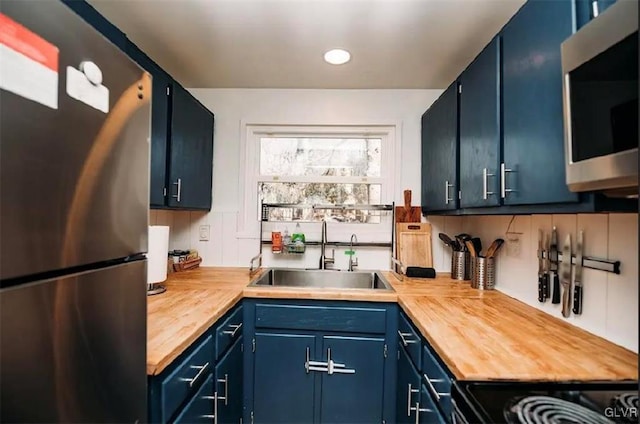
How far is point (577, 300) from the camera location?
134 centimetres

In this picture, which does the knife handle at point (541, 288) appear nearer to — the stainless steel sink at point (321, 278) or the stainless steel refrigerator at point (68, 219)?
the stainless steel sink at point (321, 278)

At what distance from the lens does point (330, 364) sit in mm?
1875

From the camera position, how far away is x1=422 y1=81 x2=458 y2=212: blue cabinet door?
74.0 inches

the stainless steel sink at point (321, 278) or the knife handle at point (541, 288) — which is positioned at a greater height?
the knife handle at point (541, 288)

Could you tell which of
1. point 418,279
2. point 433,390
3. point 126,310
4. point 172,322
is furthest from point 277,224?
point 126,310

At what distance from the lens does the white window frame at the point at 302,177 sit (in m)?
2.58

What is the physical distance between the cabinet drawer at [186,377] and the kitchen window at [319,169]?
132 centimetres

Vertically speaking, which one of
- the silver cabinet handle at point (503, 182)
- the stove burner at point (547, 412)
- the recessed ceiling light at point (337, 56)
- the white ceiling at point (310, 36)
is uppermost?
the white ceiling at point (310, 36)

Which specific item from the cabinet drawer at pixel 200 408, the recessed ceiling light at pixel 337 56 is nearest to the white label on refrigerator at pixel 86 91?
the cabinet drawer at pixel 200 408

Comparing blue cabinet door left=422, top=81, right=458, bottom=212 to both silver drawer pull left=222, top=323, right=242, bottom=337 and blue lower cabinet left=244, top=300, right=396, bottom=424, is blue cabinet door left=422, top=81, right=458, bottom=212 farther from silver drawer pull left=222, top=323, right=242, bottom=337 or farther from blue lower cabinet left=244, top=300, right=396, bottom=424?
silver drawer pull left=222, top=323, right=242, bottom=337

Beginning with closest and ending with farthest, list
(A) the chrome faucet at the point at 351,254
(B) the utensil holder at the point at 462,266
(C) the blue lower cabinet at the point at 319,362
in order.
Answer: (C) the blue lower cabinet at the point at 319,362 → (B) the utensil holder at the point at 462,266 → (A) the chrome faucet at the point at 351,254

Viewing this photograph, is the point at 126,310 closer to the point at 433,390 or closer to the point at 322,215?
the point at 433,390

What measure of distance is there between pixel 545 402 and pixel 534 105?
0.89 m

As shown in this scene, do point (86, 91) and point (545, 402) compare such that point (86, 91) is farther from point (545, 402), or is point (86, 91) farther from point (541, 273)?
point (541, 273)
